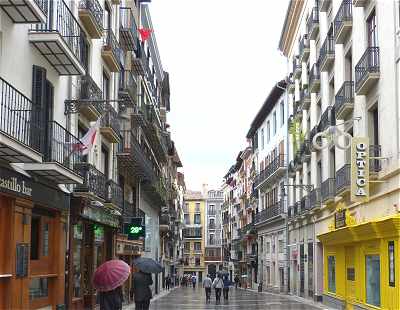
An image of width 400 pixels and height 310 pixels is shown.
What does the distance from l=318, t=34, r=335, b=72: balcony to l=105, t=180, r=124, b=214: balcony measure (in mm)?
10629

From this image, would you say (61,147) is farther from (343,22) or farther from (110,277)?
(343,22)

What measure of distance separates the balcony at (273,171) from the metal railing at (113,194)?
79.7 feet

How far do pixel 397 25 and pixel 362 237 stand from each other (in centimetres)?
718

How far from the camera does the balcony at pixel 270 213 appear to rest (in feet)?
161

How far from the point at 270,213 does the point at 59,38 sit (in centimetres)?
4070

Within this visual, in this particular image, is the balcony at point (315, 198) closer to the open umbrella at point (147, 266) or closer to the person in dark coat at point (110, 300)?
the open umbrella at point (147, 266)

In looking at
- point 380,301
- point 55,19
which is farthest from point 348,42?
point 55,19

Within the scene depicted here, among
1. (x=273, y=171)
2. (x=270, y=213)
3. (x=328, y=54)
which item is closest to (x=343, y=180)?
(x=328, y=54)

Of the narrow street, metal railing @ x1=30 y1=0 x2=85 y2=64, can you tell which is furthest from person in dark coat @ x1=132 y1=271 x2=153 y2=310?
the narrow street

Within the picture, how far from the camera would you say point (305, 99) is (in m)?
37.0

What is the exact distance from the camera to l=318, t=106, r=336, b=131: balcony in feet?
94.8

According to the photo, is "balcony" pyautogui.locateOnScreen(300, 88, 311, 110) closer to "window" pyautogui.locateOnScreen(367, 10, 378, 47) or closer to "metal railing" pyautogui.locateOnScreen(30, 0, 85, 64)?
"window" pyautogui.locateOnScreen(367, 10, 378, 47)

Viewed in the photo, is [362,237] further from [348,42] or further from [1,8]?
[1,8]

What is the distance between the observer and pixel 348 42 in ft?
85.3
